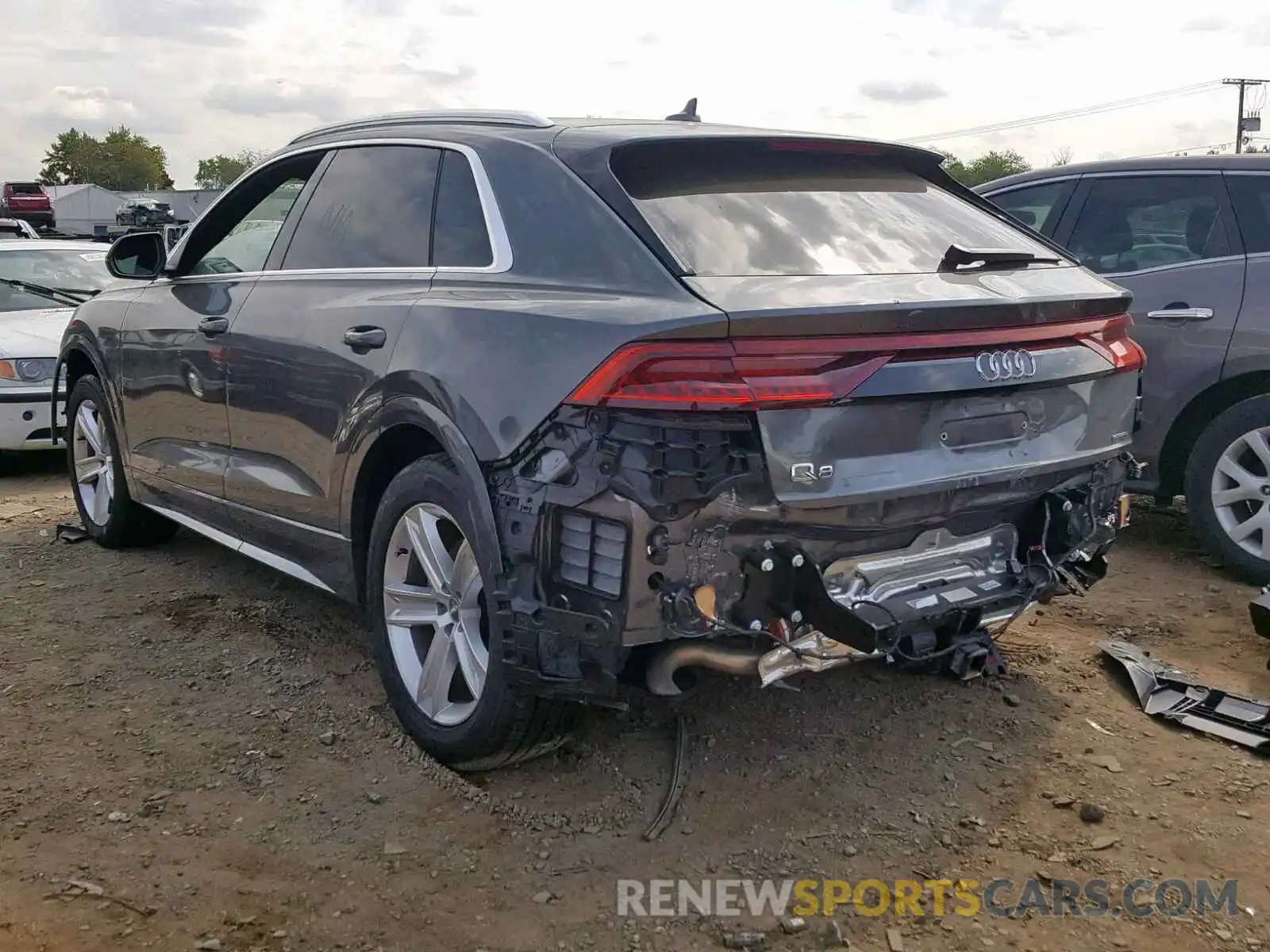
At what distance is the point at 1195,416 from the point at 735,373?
11.2 feet

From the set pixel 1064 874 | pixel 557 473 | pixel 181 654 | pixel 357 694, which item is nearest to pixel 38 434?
pixel 181 654

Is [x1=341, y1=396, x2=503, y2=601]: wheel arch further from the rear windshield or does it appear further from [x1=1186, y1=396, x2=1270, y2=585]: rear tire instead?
[x1=1186, y1=396, x2=1270, y2=585]: rear tire

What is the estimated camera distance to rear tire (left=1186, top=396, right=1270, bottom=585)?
496cm

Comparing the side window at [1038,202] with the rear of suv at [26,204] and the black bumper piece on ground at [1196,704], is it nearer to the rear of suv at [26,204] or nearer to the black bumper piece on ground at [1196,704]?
the black bumper piece on ground at [1196,704]

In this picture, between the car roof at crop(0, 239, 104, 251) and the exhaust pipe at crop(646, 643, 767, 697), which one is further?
the car roof at crop(0, 239, 104, 251)

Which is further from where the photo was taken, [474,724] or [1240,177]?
[1240,177]

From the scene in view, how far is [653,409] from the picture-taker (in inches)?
105

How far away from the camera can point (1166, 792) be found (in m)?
3.27

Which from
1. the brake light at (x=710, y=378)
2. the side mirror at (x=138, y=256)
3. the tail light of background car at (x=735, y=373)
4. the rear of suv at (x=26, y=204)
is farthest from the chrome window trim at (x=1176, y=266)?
the rear of suv at (x=26, y=204)

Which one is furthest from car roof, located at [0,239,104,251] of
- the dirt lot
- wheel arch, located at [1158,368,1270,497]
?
wheel arch, located at [1158,368,1270,497]

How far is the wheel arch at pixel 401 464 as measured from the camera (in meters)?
2.98

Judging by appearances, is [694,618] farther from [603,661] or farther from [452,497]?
[452,497]

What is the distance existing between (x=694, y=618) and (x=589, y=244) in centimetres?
102

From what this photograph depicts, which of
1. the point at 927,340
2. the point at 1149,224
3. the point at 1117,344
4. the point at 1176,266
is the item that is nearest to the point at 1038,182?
the point at 1149,224
